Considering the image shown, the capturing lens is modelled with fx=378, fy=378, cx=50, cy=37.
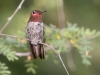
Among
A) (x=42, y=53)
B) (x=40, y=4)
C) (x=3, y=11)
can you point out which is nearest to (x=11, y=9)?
(x=3, y=11)

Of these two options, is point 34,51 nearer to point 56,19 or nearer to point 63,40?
point 63,40

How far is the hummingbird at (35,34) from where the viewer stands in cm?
410

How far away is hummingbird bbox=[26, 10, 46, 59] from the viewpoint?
4.10m

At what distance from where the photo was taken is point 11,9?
5.93m

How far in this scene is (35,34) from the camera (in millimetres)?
4199

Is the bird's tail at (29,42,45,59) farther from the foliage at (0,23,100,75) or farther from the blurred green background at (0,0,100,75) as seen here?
the blurred green background at (0,0,100,75)

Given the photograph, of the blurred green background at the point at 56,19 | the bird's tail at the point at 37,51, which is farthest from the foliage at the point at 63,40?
the blurred green background at the point at 56,19

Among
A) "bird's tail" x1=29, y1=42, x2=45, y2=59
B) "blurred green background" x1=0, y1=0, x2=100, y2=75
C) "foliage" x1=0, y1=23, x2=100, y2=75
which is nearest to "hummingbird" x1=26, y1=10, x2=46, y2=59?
"bird's tail" x1=29, y1=42, x2=45, y2=59

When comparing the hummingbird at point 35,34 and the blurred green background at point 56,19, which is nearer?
the hummingbird at point 35,34

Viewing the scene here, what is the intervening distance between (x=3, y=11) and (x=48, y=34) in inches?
54.2

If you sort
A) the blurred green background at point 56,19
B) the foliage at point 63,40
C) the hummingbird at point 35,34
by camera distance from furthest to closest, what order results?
the blurred green background at point 56,19, the foliage at point 63,40, the hummingbird at point 35,34

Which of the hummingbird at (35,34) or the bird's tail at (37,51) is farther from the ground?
the hummingbird at (35,34)

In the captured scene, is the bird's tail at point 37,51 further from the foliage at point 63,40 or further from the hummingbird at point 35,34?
the foliage at point 63,40

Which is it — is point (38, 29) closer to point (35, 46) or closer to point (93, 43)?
point (35, 46)
